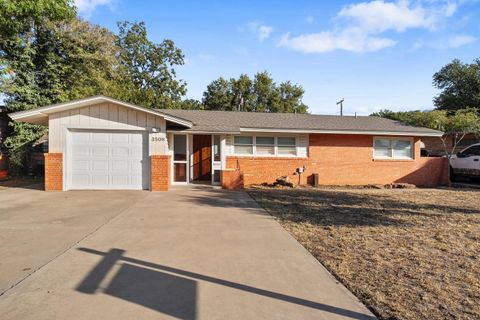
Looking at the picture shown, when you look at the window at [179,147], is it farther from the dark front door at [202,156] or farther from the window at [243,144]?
the window at [243,144]

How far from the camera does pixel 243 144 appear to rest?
51.4ft

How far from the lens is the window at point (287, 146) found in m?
15.9

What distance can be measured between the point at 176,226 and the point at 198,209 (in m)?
1.96

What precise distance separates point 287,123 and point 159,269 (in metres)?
12.4

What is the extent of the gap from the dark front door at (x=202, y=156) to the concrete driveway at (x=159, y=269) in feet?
23.6

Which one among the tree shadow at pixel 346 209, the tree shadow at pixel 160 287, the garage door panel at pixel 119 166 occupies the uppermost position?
the garage door panel at pixel 119 166

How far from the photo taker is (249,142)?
15.7 meters

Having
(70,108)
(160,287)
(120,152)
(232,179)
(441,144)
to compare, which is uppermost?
(70,108)

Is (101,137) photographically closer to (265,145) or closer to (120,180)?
(120,180)

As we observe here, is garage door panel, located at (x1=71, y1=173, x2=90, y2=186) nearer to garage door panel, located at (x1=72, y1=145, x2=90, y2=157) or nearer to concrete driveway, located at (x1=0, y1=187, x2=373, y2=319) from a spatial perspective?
garage door panel, located at (x1=72, y1=145, x2=90, y2=157)

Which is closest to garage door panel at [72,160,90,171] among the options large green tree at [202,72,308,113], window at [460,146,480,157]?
window at [460,146,480,157]

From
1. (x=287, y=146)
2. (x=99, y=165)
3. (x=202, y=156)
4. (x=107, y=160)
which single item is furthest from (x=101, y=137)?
(x=287, y=146)

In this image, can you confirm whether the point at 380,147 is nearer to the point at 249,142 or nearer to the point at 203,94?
the point at 249,142

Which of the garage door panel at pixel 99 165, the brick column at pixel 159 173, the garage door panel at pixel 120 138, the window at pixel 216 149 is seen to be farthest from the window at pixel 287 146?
the garage door panel at pixel 99 165
